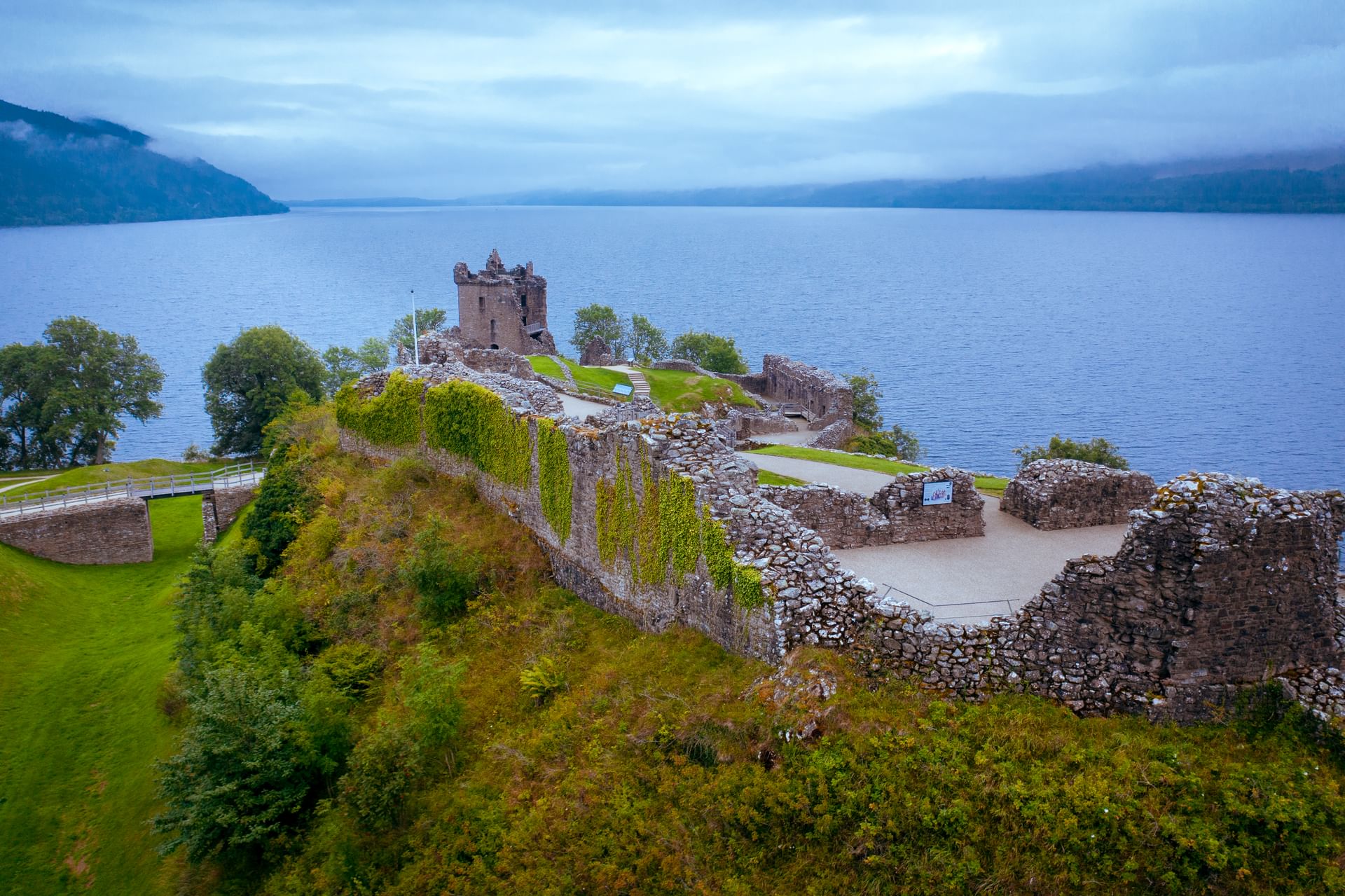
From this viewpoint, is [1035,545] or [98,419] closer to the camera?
[1035,545]

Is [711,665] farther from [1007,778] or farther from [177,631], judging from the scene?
[177,631]

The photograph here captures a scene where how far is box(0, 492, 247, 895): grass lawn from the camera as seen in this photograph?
21.9m

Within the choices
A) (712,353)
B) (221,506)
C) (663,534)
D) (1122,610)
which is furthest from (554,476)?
(712,353)

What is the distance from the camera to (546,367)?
50594mm

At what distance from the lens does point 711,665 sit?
15469 millimetres

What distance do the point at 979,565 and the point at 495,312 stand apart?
47.0 m

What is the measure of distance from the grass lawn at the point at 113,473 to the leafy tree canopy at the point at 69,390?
9451 millimetres

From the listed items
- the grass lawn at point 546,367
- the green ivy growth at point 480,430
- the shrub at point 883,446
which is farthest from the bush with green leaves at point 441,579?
the grass lawn at point 546,367

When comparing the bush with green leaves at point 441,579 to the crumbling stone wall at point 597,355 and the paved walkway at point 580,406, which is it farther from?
the crumbling stone wall at point 597,355

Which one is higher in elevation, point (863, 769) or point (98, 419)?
point (863, 769)

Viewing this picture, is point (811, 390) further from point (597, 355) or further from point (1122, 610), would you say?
point (1122, 610)

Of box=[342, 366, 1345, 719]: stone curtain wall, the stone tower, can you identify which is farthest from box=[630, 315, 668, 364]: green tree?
box=[342, 366, 1345, 719]: stone curtain wall

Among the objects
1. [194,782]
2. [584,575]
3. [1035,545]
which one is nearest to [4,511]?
[194,782]

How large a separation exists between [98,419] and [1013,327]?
12739 cm
